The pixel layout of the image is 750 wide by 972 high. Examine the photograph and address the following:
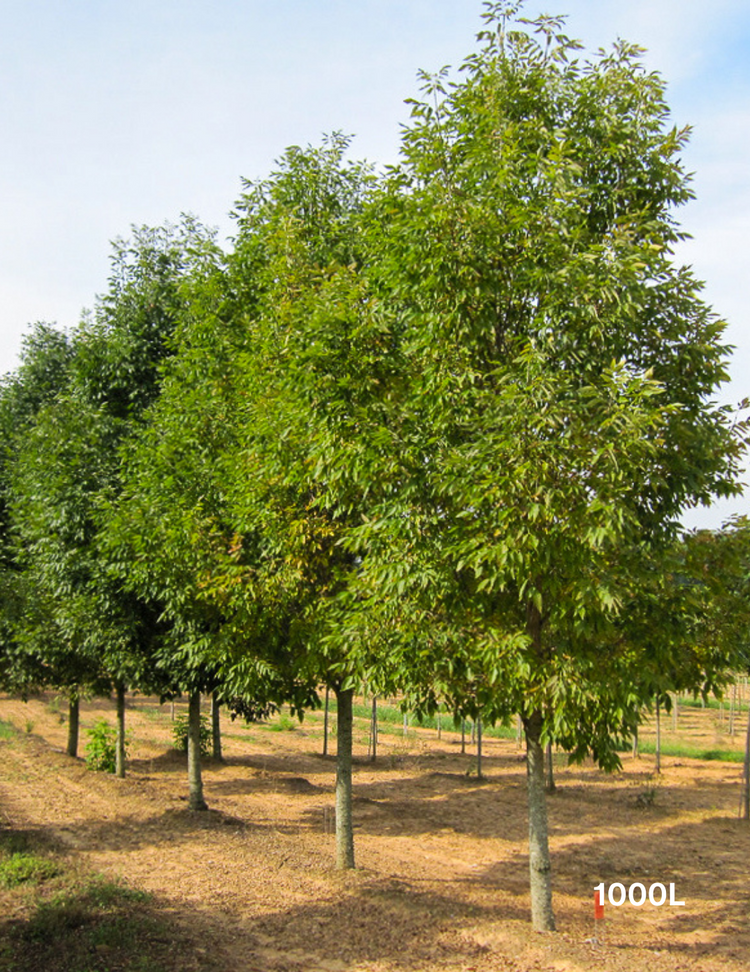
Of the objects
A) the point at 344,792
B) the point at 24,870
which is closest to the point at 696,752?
the point at 344,792

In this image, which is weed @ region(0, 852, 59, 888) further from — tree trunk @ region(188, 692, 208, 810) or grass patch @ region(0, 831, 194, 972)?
tree trunk @ region(188, 692, 208, 810)

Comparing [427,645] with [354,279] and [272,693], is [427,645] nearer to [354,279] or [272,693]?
[272,693]

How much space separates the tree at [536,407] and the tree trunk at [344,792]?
12.1 feet

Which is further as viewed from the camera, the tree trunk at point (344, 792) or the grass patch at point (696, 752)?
the grass patch at point (696, 752)

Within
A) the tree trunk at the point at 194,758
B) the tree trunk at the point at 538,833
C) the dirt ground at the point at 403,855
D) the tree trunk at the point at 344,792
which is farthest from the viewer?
the tree trunk at the point at 194,758

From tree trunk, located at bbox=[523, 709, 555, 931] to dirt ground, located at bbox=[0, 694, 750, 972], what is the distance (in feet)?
0.95

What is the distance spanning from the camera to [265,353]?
11.8m

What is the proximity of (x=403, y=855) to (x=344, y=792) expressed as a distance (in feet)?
11.1

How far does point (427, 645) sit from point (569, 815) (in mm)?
13853

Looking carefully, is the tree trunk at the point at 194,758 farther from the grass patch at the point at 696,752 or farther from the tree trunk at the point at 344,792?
the grass patch at the point at 696,752

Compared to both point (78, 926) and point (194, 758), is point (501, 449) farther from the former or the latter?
point (194, 758)

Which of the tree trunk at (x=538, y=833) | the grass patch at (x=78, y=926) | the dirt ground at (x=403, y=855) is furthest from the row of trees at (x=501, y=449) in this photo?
the grass patch at (x=78, y=926)

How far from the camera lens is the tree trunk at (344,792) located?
12172 millimetres

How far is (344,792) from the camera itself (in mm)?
12133
